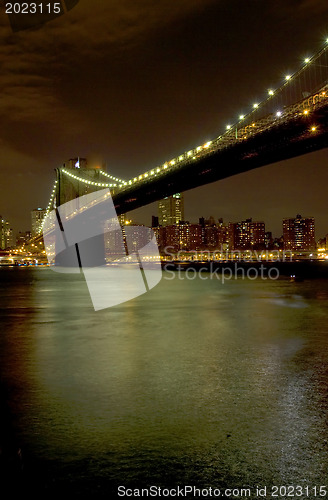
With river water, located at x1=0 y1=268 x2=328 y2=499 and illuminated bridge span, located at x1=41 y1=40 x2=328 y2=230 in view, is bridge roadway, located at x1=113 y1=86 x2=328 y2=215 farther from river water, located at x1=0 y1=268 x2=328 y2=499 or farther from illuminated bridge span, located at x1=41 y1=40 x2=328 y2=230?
river water, located at x1=0 y1=268 x2=328 y2=499

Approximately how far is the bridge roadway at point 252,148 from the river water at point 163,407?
80.0 feet

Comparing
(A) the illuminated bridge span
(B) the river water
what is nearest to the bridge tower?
(A) the illuminated bridge span

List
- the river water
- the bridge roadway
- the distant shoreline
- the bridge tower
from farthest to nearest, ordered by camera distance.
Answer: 1. the bridge tower
2. the distant shoreline
3. the bridge roadway
4. the river water

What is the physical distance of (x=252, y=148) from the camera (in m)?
38.7

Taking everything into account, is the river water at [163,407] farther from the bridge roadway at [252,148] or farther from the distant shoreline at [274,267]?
the distant shoreline at [274,267]

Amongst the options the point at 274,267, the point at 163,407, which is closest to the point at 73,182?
the point at 274,267

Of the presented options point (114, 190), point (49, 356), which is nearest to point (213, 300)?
point (49, 356)

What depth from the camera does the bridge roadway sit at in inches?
1291

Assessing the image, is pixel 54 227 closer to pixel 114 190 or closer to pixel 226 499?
pixel 114 190

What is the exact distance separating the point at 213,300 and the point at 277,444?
1456 centimetres

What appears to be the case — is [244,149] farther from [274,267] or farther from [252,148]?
[274,267]

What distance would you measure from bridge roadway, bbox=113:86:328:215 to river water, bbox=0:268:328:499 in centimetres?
2437

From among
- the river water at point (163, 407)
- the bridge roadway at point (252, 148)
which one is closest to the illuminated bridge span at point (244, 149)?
the bridge roadway at point (252, 148)

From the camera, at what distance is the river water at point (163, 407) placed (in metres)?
3.66
